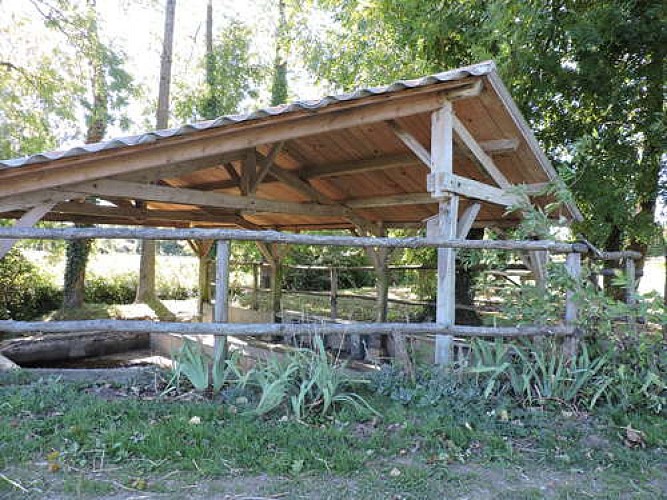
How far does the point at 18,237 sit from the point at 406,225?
20.7ft

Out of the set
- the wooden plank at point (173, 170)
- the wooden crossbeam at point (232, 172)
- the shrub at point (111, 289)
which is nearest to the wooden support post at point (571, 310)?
the wooden plank at point (173, 170)

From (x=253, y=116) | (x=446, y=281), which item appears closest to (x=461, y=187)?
(x=446, y=281)

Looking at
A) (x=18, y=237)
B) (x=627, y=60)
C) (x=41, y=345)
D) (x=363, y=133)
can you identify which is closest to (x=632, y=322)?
(x=363, y=133)

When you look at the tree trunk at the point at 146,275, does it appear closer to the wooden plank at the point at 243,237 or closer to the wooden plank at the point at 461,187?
the wooden plank at the point at 243,237

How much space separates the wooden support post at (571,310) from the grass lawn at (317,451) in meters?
0.51

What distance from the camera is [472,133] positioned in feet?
17.1

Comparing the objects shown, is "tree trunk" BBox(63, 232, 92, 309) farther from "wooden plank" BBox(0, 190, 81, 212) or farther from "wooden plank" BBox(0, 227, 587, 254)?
"wooden plank" BBox(0, 227, 587, 254)

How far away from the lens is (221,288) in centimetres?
334

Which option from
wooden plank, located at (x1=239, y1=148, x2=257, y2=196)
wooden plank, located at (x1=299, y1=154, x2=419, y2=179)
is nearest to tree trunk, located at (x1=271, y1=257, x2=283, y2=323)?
wooden plank, located at (x1=299, y1=154, x2=419, y2=179)

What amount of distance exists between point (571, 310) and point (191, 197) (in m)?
4.12

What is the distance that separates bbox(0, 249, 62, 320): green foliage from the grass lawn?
9.58 metres

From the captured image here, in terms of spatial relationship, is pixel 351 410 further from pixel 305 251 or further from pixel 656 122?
pixel 305 251

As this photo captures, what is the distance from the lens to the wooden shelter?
369 cm

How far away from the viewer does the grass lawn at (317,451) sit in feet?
7.18
